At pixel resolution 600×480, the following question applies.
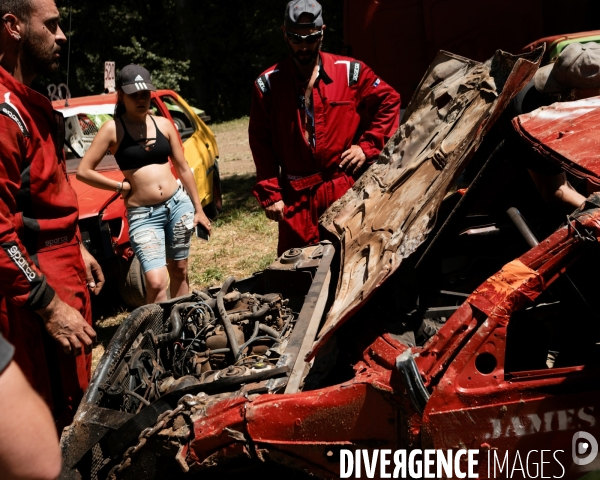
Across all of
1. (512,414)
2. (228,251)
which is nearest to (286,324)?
(512,414)

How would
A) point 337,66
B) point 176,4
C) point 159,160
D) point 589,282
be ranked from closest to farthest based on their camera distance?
point 589,282 → point 337,66 → point 159,160 → point 176,4

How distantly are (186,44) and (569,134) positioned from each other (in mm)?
20040

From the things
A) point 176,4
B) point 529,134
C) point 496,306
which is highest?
point 529,134

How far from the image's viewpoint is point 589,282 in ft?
9.84

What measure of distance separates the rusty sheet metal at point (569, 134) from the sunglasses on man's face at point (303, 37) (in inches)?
64.0

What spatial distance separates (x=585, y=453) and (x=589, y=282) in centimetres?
99

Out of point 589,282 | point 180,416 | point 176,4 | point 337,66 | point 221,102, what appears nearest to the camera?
point 180,416

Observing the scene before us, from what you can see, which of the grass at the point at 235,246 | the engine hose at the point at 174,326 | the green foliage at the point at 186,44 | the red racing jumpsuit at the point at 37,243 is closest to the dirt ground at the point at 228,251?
the grass at the point at 235,246

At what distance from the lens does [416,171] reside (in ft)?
10.2

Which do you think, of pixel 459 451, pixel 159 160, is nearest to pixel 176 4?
pixel 159 160

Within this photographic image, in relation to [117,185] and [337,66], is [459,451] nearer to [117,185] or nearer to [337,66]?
[337,66]

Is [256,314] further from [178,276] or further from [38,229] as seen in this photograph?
[178,276]

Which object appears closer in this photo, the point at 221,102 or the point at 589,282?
the point at 589,282

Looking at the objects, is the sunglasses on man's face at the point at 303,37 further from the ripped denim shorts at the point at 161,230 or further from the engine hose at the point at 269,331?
the engine hose at the point at 269,331
